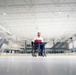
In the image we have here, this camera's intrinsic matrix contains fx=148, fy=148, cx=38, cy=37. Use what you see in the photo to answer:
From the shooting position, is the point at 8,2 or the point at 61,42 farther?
the point at 61,42

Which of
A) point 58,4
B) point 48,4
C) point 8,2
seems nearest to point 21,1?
point 8,2

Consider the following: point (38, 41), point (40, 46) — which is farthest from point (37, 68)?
point (40, 46)

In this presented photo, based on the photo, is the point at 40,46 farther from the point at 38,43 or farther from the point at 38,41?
the point at 38,41

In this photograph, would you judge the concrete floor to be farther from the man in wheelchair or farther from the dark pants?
the dark pants

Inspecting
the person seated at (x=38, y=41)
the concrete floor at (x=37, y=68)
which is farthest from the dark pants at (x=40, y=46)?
the concrete floor at (x=37, y=68)

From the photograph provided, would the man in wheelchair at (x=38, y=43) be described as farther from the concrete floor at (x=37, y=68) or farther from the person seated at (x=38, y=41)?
the concrete floor at (x=37, y=68)

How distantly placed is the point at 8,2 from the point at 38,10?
3495 millimetres

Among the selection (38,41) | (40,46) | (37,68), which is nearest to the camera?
(37,68)

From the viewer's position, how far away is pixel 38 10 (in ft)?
51.4

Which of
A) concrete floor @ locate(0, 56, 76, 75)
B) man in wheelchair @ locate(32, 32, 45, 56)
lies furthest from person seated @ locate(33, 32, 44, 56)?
concrete floor @ locate(0, 56, 76, 75)

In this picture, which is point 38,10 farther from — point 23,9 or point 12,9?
point 12,9

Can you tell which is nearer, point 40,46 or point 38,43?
point 38,43

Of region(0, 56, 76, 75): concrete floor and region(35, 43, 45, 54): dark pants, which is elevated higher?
region(35, 43, 45, 54): dark pants

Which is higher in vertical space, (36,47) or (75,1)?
(75,1)
